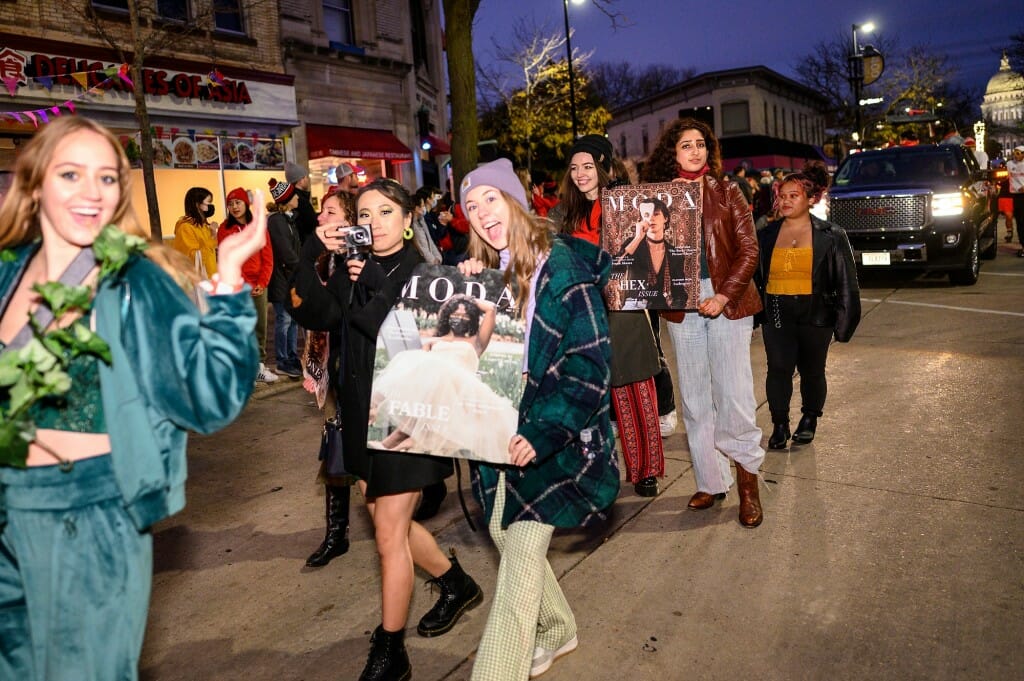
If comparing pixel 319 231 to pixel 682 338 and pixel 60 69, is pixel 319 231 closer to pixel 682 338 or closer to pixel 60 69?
pixel 682 338

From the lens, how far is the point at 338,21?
2116 cm

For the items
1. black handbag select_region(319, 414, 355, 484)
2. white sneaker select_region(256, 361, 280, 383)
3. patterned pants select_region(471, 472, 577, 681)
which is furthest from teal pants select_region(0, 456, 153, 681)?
white sneaker select_region(256, 361, 280, 383)

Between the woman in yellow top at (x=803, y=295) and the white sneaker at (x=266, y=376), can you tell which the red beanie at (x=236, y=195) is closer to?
the white sneaker at (x=266, y=376)

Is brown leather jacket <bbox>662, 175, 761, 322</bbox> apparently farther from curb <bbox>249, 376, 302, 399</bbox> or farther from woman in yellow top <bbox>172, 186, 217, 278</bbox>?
woman in yellow top <bbox>172, 186, 217, 278</bbox>

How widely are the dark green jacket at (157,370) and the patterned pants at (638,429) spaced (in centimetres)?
338

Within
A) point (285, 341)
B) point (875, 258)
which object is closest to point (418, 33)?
point (875, 258)

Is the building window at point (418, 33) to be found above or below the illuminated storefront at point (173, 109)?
above

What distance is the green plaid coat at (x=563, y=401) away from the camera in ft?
9.09

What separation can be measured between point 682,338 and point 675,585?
1.35 meters

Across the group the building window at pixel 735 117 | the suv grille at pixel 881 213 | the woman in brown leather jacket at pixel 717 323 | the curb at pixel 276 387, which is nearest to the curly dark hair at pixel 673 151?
the woman in brown leather jacket at pixel 717 323

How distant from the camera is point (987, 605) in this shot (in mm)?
3555

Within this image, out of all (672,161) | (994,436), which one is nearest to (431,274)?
(672,161)

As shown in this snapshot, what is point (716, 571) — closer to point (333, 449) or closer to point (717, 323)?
point (717, 323)

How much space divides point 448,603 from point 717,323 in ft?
6.67
